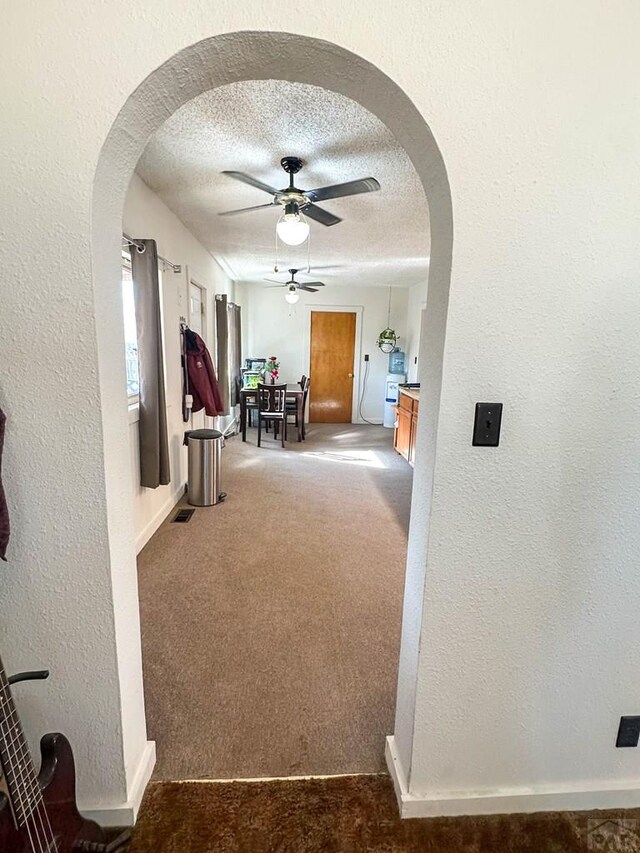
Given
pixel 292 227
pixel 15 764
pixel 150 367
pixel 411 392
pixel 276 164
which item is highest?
pixel 276 164

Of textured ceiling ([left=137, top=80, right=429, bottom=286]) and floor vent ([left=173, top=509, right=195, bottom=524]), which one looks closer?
textured ceiling ([left=137, top=80, right=429, bottom=286])

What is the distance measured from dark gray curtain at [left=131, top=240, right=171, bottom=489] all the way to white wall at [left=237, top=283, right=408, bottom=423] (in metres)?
4.65

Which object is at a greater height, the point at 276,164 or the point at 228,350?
the point at 276,164

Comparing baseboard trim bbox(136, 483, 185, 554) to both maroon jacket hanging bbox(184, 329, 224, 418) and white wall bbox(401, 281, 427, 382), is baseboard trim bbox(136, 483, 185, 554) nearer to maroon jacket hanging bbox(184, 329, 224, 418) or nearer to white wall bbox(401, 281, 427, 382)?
maroon jacket hanging bbox(184, 329, 224, 418)

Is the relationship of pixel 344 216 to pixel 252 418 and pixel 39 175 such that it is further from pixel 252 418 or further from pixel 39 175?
pixel 252 418

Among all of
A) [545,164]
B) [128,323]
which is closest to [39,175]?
[545,164]

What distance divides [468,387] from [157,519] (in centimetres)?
270

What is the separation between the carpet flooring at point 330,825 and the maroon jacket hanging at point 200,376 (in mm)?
2829

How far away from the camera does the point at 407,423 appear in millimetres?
4926

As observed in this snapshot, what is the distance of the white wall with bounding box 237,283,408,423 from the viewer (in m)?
7.06

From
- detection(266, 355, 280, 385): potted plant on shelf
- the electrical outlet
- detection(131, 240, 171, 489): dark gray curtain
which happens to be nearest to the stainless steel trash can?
detection(131, 240, 171, 489): dark gray curtain

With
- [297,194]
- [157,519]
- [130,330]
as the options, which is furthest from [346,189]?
[157,519]

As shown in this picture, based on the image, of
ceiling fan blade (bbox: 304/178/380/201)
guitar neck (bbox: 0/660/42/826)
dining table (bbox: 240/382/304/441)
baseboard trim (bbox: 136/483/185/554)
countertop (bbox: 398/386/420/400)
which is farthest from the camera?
dining table (bbox: 240/382/304/441)

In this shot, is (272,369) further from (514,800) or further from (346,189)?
(514,800)
